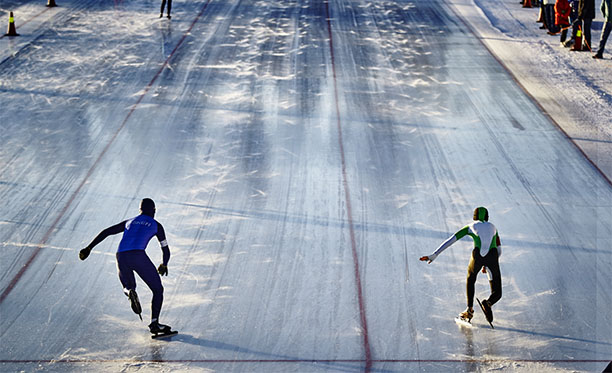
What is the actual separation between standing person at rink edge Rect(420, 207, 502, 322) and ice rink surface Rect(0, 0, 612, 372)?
44 centimetres

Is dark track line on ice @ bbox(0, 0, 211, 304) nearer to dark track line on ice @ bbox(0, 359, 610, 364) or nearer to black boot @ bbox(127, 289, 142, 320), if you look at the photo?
dark track line on ice @ bbox(0, 359, 610, 364)

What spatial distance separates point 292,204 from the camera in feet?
40.4

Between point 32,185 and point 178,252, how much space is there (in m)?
3.74

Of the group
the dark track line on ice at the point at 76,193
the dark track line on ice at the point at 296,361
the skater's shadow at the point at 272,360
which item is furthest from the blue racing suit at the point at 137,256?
the dark track line on ice at the point at 76,193

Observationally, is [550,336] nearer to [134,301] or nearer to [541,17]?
[134,301]

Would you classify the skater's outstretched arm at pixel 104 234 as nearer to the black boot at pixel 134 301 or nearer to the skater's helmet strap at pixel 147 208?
the skater's helmet strap at pixel 147 208

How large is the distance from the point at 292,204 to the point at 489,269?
4.40 metres

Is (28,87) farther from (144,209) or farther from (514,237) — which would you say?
(514,237)

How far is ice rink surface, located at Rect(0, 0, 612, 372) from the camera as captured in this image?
8.63 m

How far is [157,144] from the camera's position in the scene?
48.2 ft

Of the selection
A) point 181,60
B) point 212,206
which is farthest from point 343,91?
point 212,206

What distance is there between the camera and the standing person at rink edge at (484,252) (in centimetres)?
851

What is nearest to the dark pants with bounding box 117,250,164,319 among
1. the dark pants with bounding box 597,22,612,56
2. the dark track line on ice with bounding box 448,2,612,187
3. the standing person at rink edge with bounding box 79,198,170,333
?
the standing person at rink edge with bounding box 79,198,170,333

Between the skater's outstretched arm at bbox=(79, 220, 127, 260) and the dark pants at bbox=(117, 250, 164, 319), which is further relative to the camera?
the skater's outstretched arm at bbox=(79, 220, 127, 260)
